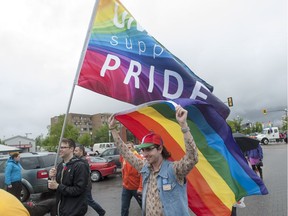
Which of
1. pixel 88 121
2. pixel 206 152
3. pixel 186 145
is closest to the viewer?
pixel 186 145

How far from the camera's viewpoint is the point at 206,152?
3666 mm

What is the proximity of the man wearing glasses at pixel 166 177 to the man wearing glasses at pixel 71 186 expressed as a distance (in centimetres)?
114

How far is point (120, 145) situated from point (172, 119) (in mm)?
746

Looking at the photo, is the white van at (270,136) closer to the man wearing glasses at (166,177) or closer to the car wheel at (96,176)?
the car wheel at (96,176)

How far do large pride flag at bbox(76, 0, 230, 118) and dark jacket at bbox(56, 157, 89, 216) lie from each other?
1061 mm

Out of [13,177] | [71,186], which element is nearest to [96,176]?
[13,177]

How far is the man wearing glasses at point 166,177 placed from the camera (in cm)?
276

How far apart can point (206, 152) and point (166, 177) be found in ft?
3.10

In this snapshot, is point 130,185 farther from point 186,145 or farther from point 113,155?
point 113,155

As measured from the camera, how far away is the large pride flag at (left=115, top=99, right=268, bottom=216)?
3.53 metres

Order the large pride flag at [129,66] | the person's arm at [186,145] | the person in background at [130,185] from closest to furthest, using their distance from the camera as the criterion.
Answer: the person's arm at [186,145] → the large pride flag at [129,66] → the person in background at [130,185]

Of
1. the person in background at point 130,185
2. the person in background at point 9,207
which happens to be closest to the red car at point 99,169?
the person in background at point 130,185

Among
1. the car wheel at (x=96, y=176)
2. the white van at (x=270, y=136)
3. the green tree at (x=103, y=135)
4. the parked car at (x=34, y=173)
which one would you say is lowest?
the green tree at (x=103, y=135)

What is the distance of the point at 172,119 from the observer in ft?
12.6
